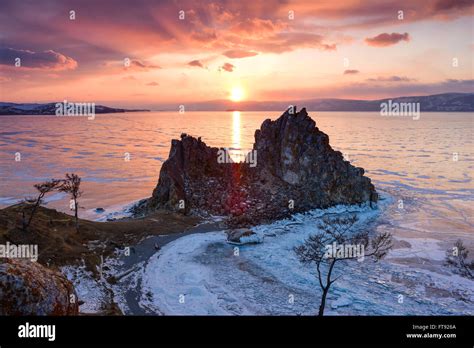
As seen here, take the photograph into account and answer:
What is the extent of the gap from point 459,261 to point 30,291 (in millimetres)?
43721

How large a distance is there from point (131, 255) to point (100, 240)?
506 cm

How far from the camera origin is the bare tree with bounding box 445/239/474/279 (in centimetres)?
3731

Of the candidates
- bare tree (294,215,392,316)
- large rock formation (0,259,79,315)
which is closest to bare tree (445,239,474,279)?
bare tree (294,215,392,316)

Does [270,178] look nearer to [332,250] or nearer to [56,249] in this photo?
[332,250]

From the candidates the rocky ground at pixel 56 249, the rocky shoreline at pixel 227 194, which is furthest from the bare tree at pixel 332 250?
the rocky ground at pixel 56 249

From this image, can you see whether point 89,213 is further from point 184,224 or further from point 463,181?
point 463,181

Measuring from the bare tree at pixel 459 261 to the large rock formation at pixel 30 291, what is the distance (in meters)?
39.6

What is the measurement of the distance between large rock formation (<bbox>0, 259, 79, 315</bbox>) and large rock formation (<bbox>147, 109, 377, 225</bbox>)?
46.3 metres

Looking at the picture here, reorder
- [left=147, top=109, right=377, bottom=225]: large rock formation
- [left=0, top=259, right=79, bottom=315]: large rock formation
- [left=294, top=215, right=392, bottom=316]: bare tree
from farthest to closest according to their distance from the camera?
[left=147, top=109, right=377, bottom=225]: large rock formation < [left=294, top=215, right=392, bottom=316]: bare tree < [left=0, top=259, right=79, bottom=315]: large rock formation

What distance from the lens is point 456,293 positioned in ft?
108

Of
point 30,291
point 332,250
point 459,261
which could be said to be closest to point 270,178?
point 459,261

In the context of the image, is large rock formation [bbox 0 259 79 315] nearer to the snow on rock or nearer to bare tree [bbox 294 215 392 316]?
bare tree [bbox 294 215 392 316]

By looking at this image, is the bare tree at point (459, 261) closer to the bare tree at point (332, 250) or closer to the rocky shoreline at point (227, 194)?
the bare tree at point (332, 250)

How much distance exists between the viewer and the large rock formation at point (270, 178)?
6056 cm
